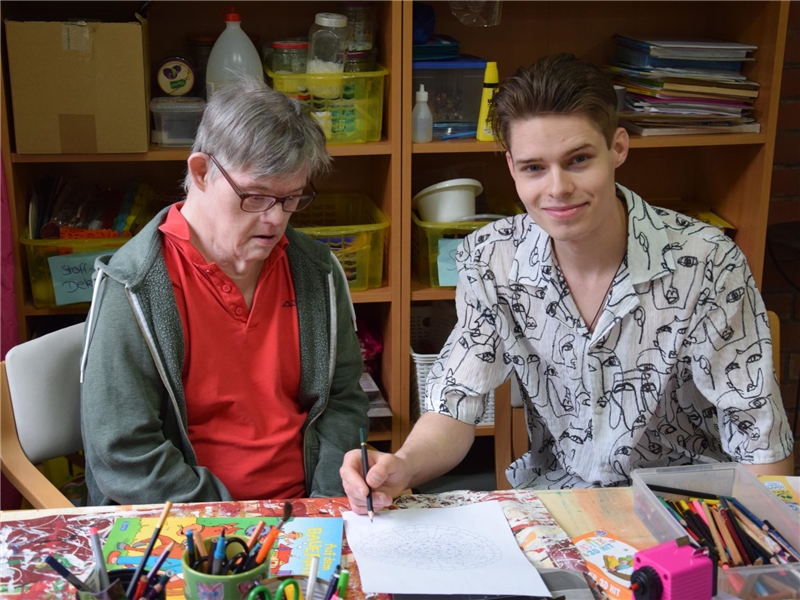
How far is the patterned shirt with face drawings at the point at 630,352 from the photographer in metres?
1.52

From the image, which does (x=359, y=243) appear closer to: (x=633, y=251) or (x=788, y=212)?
(x=633, y=251)

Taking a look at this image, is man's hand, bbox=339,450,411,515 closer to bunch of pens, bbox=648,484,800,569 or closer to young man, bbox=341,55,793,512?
young man, bbox=341,55,793,512

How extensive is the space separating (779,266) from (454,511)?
6.18ft

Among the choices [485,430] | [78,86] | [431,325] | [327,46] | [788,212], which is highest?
[327,46]

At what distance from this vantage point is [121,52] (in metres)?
2.22

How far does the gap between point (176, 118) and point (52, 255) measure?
0.48 m

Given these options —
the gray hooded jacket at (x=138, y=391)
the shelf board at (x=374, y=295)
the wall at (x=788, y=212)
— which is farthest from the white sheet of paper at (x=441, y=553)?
the wall at (x=788, y=212)

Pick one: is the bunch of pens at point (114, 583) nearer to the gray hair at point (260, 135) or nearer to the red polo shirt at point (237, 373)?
the red polo shirt at point (237, 373)

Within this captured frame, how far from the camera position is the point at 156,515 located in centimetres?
126

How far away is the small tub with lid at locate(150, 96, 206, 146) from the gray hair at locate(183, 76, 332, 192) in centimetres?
81

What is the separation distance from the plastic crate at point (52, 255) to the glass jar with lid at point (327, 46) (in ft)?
2.25

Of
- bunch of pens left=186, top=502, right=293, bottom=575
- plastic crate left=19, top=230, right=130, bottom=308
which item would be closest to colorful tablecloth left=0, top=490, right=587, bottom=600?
bunch of pens left=186, top=502, right=293, bottom=575

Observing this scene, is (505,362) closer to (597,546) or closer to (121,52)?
(597,546)

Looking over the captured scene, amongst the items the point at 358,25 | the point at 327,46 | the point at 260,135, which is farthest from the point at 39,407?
the point at 358,25
